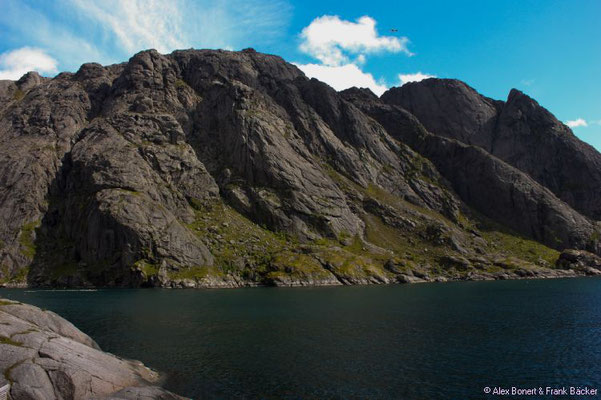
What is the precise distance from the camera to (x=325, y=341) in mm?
59875

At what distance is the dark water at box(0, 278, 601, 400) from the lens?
4128 centimetres

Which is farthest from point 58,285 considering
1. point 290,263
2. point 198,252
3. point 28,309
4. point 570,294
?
point 570,294

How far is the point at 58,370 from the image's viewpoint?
34.1m

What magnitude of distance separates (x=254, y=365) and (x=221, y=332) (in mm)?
20307

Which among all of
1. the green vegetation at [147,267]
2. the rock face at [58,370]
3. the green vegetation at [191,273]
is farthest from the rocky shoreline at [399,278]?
the rock face at [58,370]

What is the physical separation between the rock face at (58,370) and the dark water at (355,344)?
17.8ft

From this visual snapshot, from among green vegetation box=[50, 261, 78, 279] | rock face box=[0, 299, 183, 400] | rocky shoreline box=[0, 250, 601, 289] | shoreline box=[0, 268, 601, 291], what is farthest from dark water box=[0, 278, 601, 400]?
green vegetation box=[50, 261, 78, 279]

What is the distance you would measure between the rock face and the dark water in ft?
Result: 17.8

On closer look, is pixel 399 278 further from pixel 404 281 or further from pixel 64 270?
pixel 64 270

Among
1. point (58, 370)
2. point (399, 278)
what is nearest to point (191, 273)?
point (399, 278)

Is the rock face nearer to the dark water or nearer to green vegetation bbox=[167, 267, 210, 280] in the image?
the dark water

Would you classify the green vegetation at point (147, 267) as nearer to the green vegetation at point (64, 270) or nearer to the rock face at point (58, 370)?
the green vegetation at point (64, 270)

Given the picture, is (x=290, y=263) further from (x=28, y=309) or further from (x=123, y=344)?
(x=28, y=309)

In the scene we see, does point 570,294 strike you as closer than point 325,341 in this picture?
No
